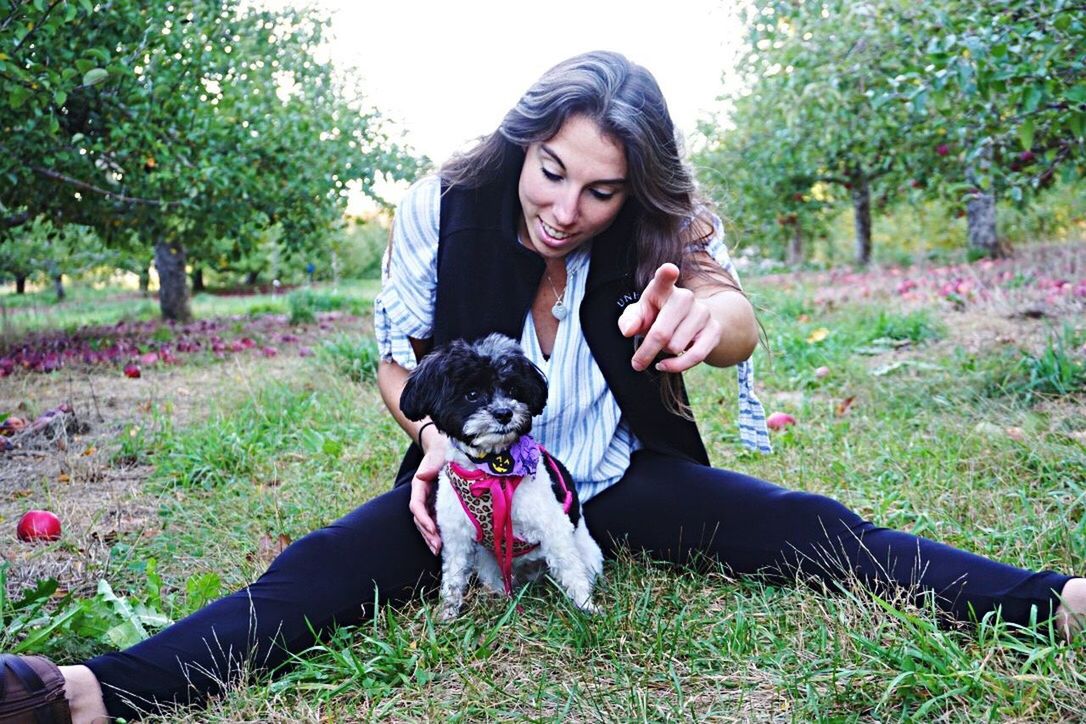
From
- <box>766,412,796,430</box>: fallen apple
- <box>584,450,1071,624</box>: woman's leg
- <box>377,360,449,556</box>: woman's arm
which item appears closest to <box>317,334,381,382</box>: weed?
<box>766,412,796,430</box>: fallen apple

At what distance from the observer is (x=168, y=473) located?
433cm

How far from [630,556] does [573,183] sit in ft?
4.33

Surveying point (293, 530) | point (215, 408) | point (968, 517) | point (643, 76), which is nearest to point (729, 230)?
point (643, 76)

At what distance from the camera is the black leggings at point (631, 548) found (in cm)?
226

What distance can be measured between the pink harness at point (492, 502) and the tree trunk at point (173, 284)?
11.8m

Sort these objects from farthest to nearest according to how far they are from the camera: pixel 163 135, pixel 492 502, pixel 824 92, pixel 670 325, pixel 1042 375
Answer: pixel 163 135 < pixel 824 92 < pixel 1042 375 < pixel 492 502 < pixel 670 325

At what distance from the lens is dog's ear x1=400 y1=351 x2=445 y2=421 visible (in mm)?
2500

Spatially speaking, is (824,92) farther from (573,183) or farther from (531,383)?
(531,383)

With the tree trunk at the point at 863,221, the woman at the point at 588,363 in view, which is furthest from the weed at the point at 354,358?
the tree trunk at the point at 863,221

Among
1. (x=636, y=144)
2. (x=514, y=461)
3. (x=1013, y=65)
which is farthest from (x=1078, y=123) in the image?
(x=514, y=461)

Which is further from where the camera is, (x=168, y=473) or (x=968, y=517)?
(x=168, y=473)

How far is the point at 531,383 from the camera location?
8.36ft

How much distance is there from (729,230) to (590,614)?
1823mm

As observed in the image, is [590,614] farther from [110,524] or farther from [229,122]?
[229,122]
